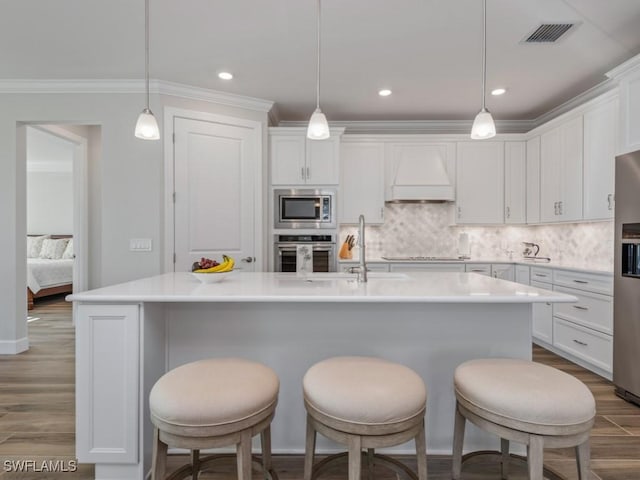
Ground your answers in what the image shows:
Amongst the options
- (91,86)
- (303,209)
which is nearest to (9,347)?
(91,86)

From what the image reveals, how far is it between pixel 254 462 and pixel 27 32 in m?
3.36

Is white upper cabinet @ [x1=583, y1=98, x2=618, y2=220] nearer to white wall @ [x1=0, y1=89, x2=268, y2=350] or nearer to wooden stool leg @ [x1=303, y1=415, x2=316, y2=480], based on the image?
wooden stool leg @ [x1=303, y1=415, x2=316, y2=480]

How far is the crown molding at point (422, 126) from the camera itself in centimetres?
475

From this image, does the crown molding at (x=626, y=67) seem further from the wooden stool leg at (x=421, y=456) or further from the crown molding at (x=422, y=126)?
the wooden stool leg at (x=421, y=456)

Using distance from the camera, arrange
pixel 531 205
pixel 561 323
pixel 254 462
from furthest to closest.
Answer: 1. pixel 531 205
2. pixel 561 323
3. pixel 254 462

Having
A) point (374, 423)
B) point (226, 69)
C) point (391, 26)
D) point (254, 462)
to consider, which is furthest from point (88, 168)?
point (374, 423)

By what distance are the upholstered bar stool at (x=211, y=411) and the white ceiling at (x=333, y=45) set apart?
2286 mm

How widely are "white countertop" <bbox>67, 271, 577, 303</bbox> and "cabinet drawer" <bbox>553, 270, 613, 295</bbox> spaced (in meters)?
1.61

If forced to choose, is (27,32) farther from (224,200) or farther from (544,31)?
(544,31)

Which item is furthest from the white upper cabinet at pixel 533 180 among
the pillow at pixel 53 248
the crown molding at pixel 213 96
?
the pillow at pixel 53 248

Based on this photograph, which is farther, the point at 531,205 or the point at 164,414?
the point at 531,205

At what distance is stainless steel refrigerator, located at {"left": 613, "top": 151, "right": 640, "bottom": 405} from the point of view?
2.54 metres

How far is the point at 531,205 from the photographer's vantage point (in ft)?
14.3

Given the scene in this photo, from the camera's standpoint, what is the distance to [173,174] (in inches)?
142
